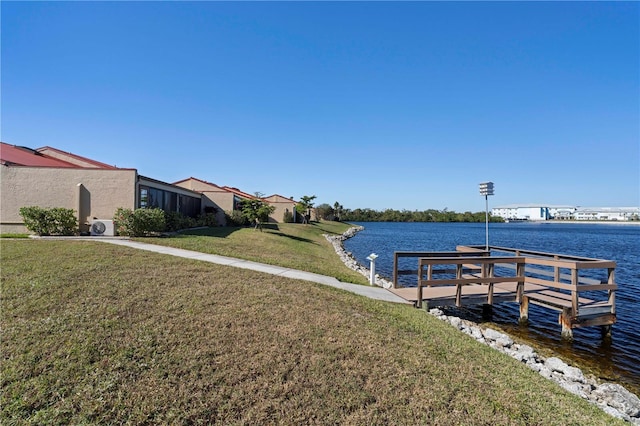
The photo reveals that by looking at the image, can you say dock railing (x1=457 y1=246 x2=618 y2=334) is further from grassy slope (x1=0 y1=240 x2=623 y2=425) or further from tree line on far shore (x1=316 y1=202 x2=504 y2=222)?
tree line on far shore (x1=316 y1=202 x2=504 y2=222)

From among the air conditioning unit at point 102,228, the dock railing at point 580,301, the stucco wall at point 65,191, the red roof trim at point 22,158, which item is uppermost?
the red roof trim at point 22,158

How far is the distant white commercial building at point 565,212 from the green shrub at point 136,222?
561ft

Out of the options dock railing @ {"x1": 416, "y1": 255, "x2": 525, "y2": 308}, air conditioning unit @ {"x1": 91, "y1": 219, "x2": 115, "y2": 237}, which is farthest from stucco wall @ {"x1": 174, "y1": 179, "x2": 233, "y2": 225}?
dock railing @ {"x1": 416, "y1": 255, "x2": 525, "y2": 308}

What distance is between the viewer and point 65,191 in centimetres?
1505

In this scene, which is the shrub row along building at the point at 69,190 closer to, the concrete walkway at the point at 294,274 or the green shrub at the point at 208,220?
the concrete walkway at the point at 294,274

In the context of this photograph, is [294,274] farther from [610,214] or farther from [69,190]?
[610,214]

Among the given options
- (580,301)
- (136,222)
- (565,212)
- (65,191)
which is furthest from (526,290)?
(565,212)

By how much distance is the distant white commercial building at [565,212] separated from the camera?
135 meters

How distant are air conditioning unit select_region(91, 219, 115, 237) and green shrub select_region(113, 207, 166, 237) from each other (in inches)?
16.3

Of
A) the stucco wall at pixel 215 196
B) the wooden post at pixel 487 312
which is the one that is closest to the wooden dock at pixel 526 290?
the wooden post at pixel 487 312

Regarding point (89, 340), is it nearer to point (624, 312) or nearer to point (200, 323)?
point (200, 323)

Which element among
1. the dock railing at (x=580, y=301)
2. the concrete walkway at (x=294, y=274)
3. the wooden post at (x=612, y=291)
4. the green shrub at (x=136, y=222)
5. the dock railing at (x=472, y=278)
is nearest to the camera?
the dock railing at (x=580, y=301)

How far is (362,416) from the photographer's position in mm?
3408

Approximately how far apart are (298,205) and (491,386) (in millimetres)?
37173
